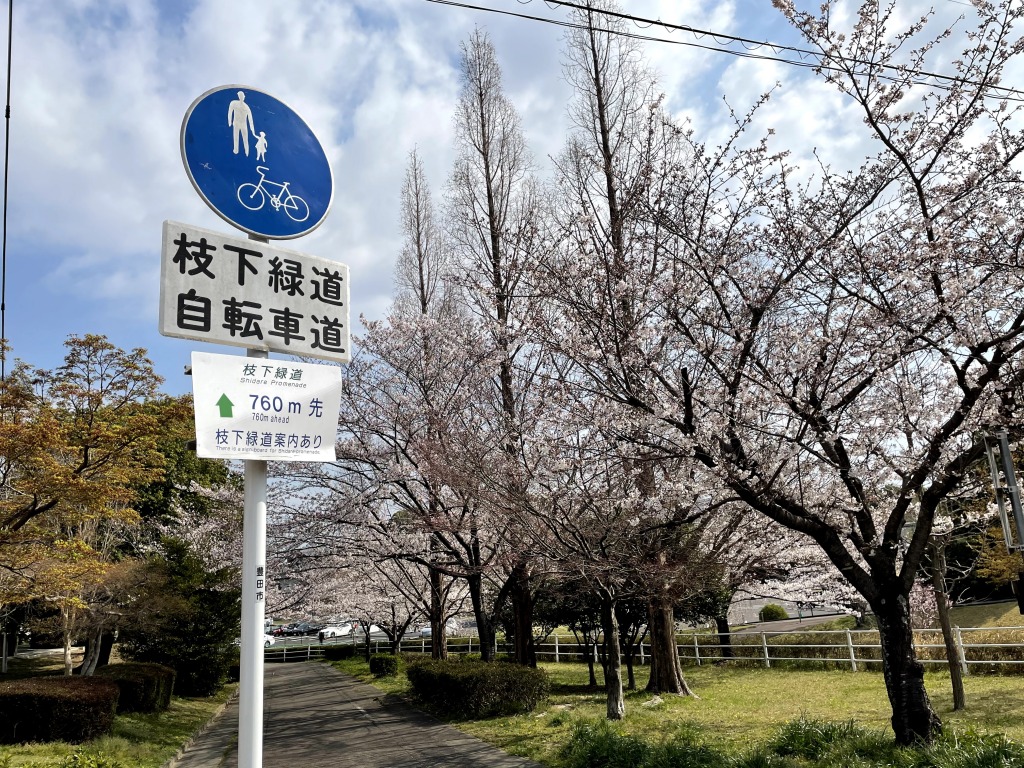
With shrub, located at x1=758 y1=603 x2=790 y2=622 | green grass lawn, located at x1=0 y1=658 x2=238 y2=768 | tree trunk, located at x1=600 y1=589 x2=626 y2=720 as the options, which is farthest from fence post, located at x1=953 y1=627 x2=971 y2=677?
shrub, located at x1=758 y1=603 x2=790 y2=622

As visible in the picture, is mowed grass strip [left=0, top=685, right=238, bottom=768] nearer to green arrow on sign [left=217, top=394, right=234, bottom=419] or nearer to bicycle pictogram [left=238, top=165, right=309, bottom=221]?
green arrow on sign [left=217, top=394, right=234, bottom=419]

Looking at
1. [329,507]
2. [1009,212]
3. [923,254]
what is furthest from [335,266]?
[329,507]

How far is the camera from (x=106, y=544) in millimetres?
18109

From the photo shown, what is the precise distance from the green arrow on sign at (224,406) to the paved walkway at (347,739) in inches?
262

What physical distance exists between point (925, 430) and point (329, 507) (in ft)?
38.2

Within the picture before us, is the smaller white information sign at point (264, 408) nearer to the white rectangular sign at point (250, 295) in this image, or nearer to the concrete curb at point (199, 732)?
the white rectangular sign at point (250, 295)

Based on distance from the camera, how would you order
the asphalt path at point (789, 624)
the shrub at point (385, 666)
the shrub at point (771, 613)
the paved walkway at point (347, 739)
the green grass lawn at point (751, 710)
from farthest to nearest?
1. the shrub at point (771, 613)
2. the asphalt path at point (789, 624)
3. the shrub at point (385, 666)
4. the paved walkway at point (347, 739)
5. the green grass lawn at point (751, 710)

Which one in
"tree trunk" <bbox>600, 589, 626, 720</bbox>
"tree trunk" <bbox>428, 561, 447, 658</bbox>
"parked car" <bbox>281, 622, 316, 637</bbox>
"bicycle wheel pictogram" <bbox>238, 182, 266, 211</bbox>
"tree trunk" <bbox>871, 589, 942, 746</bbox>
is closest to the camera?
"bicycle wheel pictogram" <bbox>238, 182, 266, 211</bbox>

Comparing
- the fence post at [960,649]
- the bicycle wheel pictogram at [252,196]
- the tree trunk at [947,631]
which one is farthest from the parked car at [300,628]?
the bicycle wheel pictogram at [252,196]

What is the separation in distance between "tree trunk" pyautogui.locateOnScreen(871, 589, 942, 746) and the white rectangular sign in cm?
586

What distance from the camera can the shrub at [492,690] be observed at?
11.8 meters

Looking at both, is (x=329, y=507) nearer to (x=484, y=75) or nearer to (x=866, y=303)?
(x=484, y=75)

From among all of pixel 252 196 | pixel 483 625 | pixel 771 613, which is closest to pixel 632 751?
pixel 252 196

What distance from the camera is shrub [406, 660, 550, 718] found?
38.8ft
